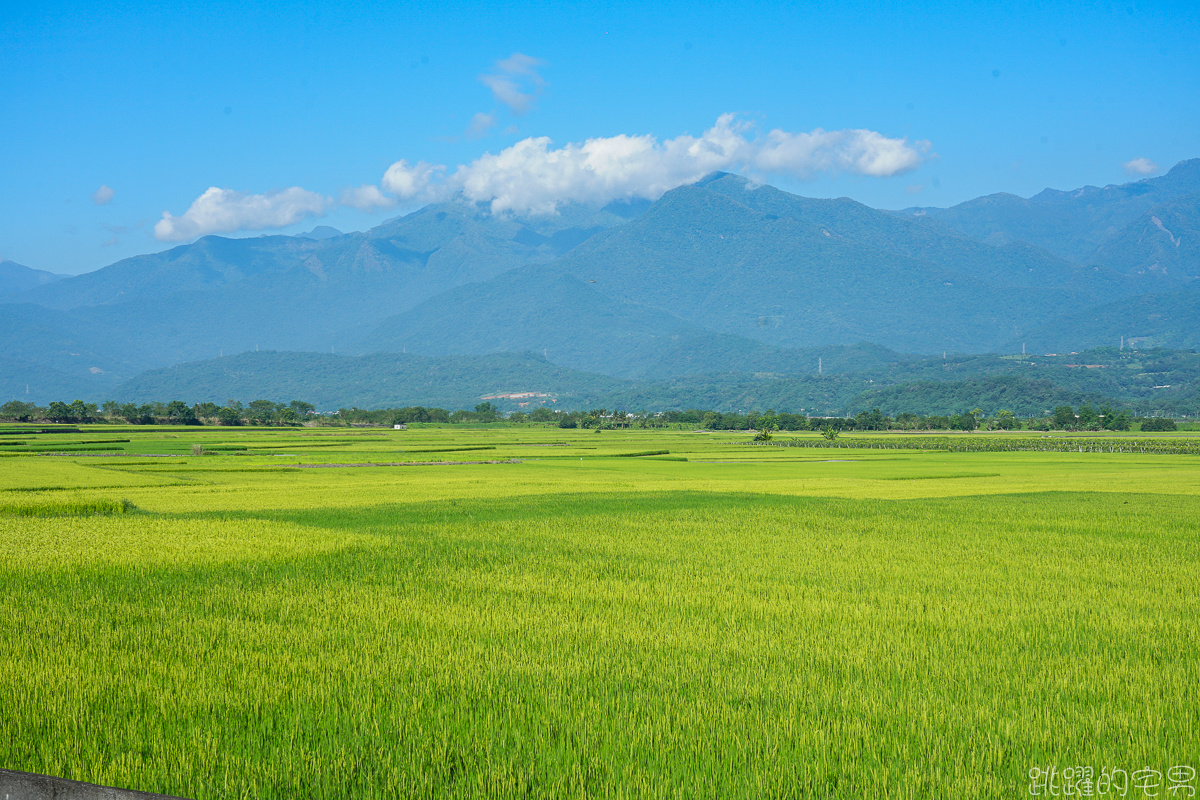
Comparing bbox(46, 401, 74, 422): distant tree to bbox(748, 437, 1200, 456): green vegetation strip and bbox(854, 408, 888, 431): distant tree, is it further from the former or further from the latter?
bbox(854, 408, 888, 431): distant tree

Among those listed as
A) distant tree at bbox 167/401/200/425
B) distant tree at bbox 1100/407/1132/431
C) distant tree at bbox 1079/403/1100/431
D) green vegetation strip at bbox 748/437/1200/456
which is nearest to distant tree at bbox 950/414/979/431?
distant tree at bbox 1079/403/1100/431

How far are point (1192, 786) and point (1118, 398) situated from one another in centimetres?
22790

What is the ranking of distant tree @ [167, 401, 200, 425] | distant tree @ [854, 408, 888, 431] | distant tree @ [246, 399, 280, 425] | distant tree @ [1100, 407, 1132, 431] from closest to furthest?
distant tree @ [167, 401, 200, 425] < distant tree @ [246, 399, 280, 425] < distant tree @ [1100, 407, 1132, 431] < distant tree @ [854, 408, 888, 431]

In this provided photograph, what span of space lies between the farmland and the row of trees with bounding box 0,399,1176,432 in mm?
94057

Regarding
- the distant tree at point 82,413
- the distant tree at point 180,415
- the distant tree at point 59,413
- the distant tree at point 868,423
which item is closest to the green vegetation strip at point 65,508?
the distant tree at point 82,413

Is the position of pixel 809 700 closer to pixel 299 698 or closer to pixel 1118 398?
pixel 299 698

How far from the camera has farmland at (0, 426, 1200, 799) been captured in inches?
204

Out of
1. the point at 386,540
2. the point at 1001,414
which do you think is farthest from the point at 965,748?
the point at 1001,414

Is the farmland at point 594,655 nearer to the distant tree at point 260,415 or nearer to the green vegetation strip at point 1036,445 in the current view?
the green vegetation strip at point 1036,445

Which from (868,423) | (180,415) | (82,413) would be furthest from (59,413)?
(868,423)

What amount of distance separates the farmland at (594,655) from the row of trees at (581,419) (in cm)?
9406

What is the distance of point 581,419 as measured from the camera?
14738cm

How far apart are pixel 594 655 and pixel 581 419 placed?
139765 mm

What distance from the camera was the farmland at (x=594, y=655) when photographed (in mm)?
5184
